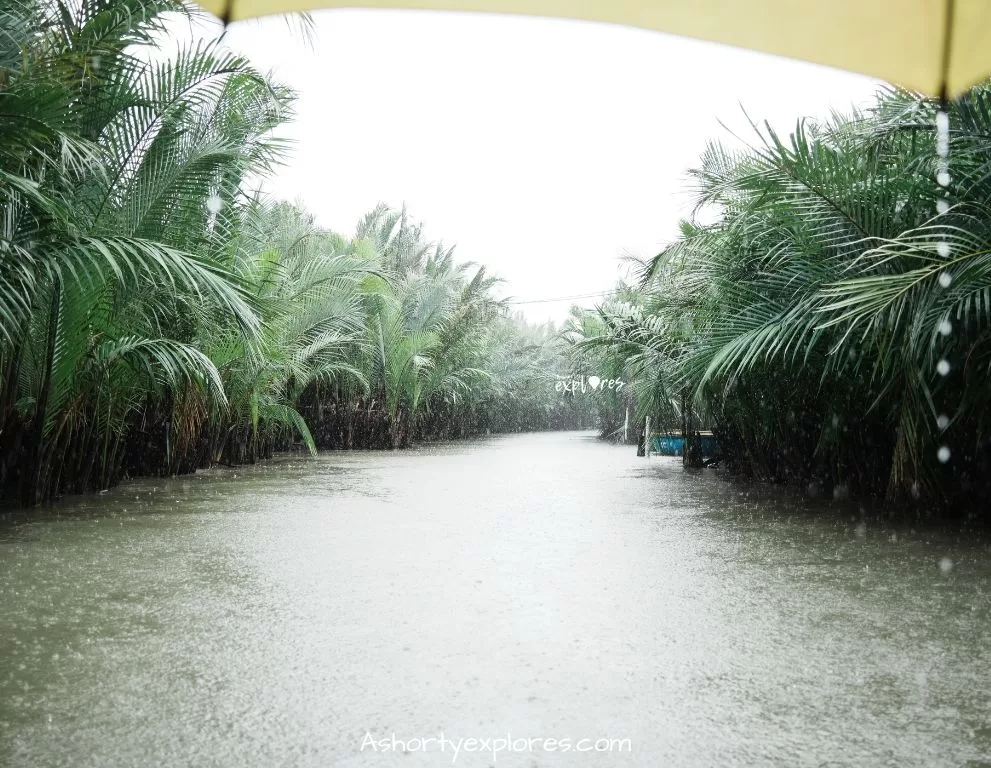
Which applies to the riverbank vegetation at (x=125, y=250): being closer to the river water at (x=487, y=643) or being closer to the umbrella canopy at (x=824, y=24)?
the river water at (x=487, y=643)

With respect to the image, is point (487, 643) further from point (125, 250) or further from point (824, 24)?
point (125, 250)

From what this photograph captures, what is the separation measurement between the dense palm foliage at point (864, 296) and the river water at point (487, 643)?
86 cm

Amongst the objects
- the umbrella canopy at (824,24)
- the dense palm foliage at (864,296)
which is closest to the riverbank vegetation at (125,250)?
the umbrella canopy at (824,24)

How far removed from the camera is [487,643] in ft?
7.74

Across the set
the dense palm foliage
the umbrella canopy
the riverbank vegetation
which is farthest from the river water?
the umbrella canopy

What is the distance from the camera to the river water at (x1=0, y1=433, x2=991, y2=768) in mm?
1634

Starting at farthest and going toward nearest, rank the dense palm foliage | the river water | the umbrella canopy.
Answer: the dense palm foliage → the river water → the umbrella canopy

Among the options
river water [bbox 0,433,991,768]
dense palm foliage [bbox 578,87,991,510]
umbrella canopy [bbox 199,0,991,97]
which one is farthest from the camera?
dense palm foliage [bbox 578,87,991,510]

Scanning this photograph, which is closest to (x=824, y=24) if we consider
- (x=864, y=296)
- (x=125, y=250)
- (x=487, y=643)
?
(x=487, y=643)

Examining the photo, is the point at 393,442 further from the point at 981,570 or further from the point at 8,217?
the point at 981,570

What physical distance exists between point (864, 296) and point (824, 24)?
2.25 m

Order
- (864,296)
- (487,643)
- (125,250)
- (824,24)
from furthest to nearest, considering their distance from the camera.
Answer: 1. (125,250)
2. (864,296)
3. (487,643)
4. (824,24)

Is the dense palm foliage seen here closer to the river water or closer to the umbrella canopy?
the river water

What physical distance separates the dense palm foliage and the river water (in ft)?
2.82
